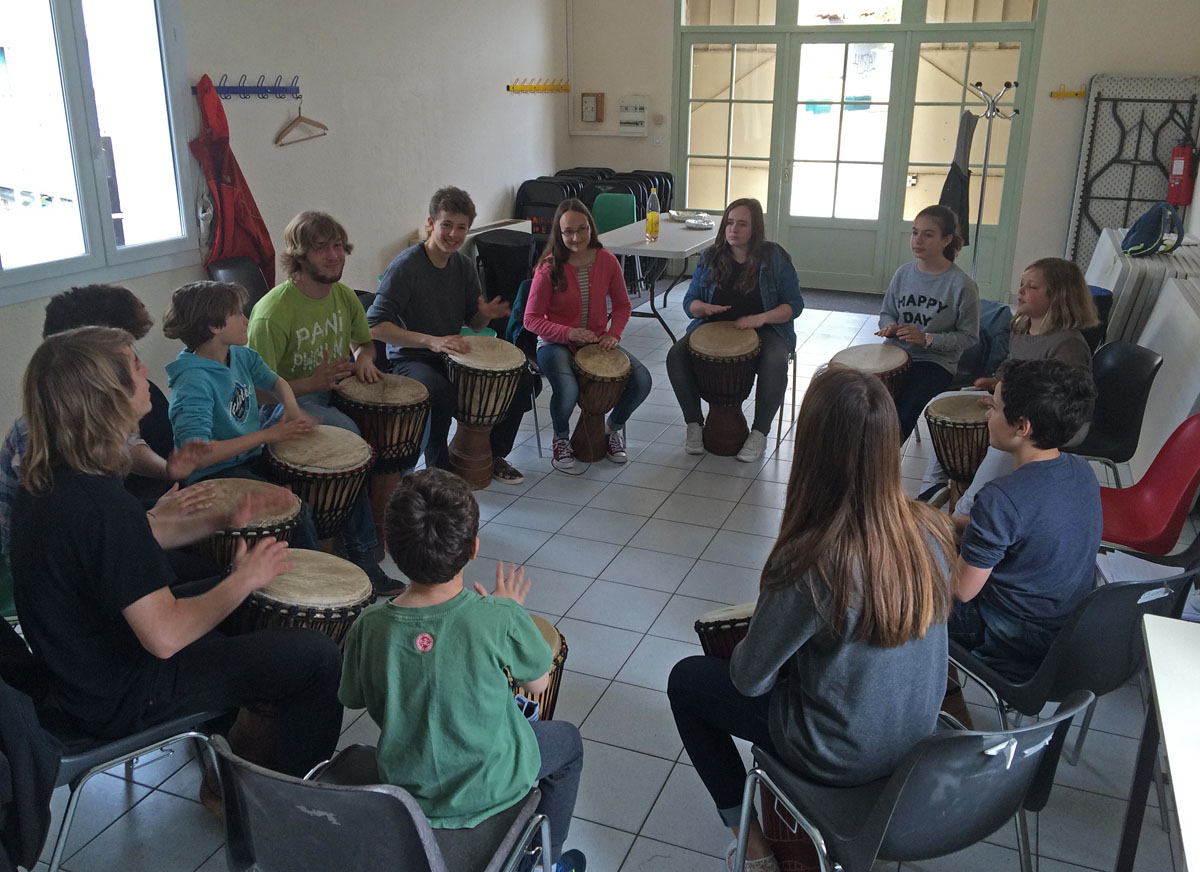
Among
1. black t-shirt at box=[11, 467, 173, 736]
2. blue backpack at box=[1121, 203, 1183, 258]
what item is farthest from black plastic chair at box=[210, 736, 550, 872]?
blue backpack at box=[1121, 203, 1183, 258]

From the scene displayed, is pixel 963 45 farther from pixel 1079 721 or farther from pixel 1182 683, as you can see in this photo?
pixel 1182 683

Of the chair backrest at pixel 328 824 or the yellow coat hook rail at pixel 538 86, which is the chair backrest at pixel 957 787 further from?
the yellow coat hook rail at pixel 538 86

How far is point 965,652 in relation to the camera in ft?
6.81

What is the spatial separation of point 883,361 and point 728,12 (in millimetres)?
4908

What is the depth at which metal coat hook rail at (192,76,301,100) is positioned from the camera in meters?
4.42

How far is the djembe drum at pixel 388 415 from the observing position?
125 inches

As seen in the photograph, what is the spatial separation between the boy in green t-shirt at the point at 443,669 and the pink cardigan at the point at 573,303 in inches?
101

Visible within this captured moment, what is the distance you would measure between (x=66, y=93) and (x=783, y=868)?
3799mm

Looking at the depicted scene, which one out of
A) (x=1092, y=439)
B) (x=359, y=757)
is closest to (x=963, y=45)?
(x=1092, y=439)

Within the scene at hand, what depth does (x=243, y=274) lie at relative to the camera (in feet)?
14.5

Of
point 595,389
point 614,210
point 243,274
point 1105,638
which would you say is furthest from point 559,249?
point 614,210

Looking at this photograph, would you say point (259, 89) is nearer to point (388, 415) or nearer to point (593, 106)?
point (388, 415)

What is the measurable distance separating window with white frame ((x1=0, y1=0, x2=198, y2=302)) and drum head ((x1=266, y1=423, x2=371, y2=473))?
1.66 meters

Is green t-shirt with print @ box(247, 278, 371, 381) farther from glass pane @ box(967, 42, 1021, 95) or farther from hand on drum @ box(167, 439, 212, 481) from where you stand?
glass pane @ box(967, 42, 1021, 95)
